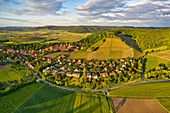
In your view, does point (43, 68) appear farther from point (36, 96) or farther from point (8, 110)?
point (8, 110)

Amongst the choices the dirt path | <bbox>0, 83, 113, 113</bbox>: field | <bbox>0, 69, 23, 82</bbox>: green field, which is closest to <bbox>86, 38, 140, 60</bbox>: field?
<bbox>0, 83, 113, 113</bbox>: field

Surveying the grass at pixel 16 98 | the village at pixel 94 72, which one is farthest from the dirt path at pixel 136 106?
the grass at pixel 16 98

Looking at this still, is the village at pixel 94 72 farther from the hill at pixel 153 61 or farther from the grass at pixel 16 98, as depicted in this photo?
the grass at pixel 16 98

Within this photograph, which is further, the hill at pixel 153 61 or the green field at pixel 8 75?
the hill at pixel 153 61

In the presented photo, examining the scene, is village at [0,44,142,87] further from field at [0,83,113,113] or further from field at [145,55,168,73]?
field at [0,83,113,113]

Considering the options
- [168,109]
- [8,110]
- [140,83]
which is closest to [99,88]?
[140,83]

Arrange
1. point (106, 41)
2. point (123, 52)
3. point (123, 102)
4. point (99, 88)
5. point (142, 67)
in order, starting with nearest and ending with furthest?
point (123, 102) → point (99, 88) → point (142, 67) → point (123, 52) → point (106, 41)
